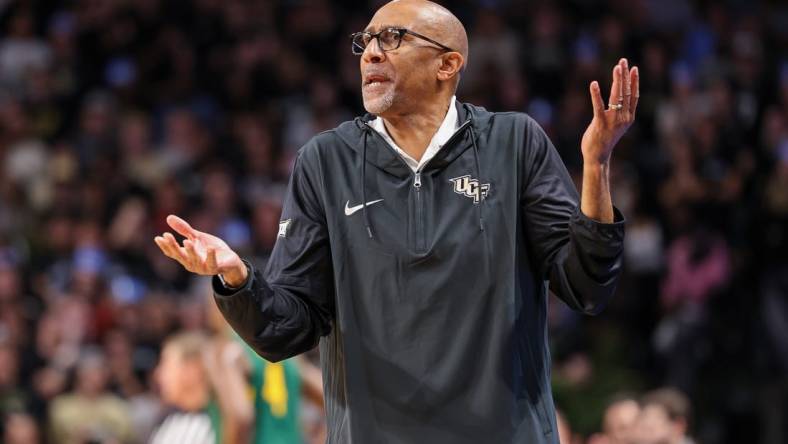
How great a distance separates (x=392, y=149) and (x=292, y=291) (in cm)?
53

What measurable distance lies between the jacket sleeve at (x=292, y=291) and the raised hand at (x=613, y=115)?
2.95 feet

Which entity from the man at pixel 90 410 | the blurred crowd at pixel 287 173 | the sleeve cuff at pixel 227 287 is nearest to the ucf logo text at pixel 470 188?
the sleeve cuff at pixel 227 287

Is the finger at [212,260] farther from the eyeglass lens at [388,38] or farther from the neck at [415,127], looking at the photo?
the eyeglass lens at [388,38]

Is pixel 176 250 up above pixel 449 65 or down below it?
below

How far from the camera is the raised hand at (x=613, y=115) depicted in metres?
3.67

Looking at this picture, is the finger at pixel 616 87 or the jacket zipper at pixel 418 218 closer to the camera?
the finger at pixel 616 87

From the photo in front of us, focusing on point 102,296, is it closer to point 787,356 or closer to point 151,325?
point 151,325

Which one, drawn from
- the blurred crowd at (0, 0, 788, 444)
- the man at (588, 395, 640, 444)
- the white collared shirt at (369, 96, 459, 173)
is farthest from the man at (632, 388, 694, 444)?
the white collared shirt at (369, 96, 459, 173)

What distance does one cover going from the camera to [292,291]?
158 inches

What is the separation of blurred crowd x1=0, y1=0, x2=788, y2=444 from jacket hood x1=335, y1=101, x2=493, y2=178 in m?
5.23

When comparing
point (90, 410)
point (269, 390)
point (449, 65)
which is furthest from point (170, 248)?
point (90, 410)

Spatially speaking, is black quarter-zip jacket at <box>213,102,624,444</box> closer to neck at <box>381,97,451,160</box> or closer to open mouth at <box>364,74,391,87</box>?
neck at <box>381,97,451,160</box>

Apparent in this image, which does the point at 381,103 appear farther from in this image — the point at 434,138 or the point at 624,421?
the point at 624,421

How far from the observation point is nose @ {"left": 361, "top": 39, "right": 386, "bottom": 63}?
4.11 metres
